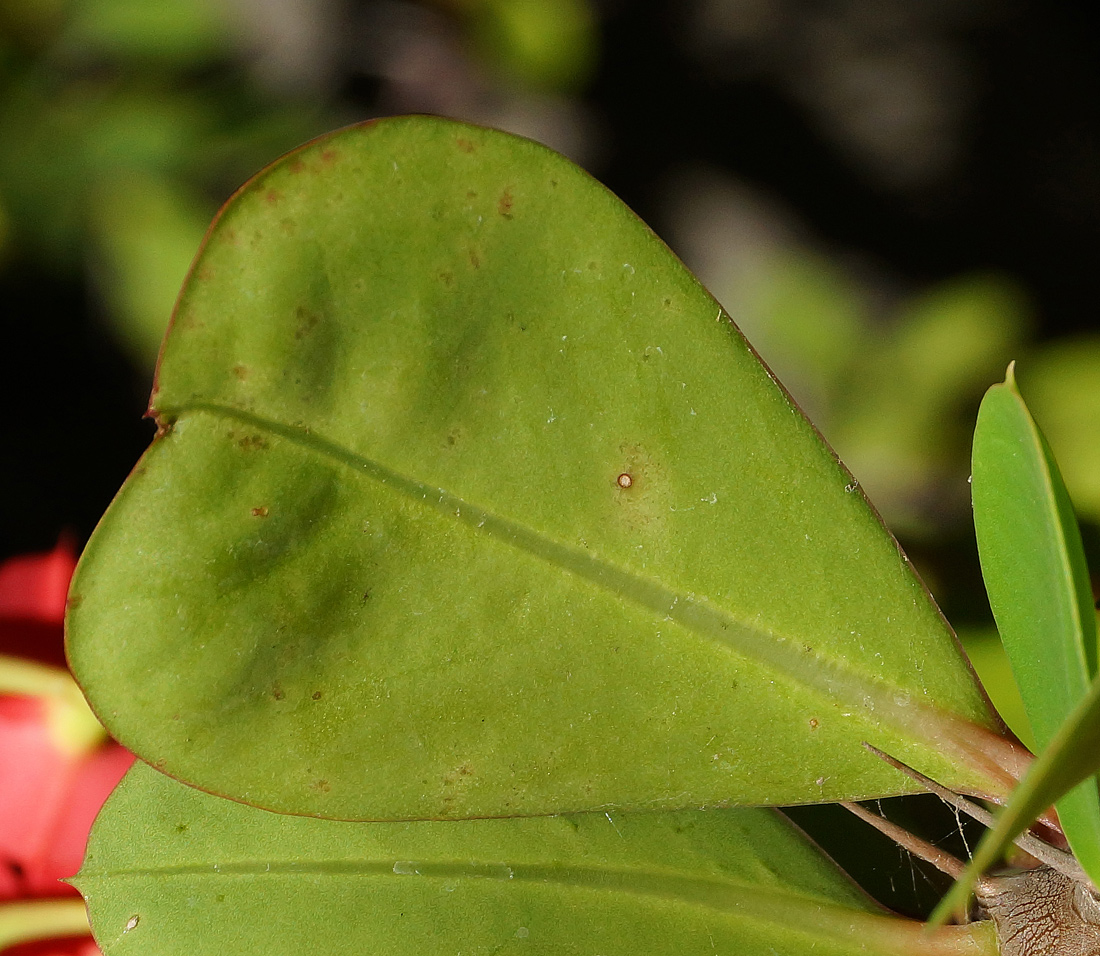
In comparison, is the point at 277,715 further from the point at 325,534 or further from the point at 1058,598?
the point at 1058,598

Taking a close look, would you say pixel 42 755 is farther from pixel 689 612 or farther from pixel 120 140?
pixel 120 140

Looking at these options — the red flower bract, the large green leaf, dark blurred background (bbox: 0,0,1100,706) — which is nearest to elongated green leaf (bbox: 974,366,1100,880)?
the large green leaf

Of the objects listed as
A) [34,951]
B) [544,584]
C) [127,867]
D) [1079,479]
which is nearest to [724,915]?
[544,584]

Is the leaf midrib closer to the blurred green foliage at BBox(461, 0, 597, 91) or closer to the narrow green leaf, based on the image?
the narrow green leaf

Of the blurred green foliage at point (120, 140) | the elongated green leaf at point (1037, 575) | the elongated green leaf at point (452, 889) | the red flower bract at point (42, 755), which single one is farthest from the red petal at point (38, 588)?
the blurred green foliage at point (120, 140)

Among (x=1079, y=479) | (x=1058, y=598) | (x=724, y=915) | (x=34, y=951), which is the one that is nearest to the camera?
(x=1058, y=598)

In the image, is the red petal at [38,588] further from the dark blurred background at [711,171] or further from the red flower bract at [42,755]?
the dark blurred background at [711,171]
